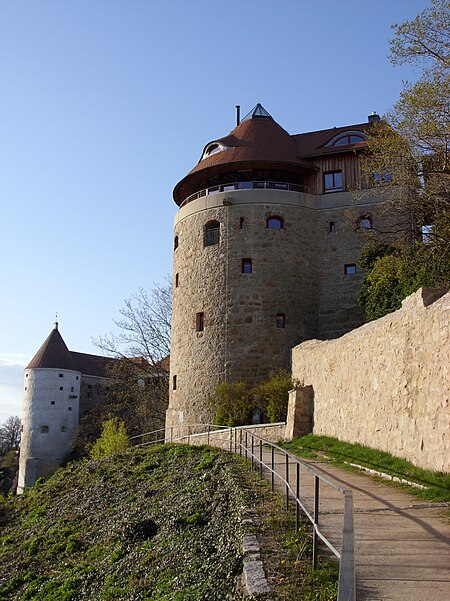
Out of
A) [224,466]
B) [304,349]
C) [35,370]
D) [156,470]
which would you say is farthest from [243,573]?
[35,370]

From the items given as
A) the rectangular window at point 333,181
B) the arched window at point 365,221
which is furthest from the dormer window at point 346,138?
the arched window at point 365,221

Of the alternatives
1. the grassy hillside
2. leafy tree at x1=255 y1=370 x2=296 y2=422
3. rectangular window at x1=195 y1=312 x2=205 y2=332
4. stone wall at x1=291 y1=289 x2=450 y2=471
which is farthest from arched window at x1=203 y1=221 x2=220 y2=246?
stone wall at x1=291 y1=289 x2=450 y2=471

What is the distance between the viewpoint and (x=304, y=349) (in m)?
22.0

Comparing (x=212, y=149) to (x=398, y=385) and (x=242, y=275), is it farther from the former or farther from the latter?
(x=398, y=385)

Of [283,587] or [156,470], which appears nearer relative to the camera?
[283,587]

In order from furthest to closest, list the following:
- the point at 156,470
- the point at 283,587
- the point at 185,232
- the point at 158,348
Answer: the point at 158,348
the point at 185,232
the point at 156,470
the point at 283,587

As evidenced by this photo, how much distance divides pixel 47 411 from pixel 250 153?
96.9 ft

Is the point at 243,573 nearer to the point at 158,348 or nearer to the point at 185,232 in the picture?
the point at 185,232

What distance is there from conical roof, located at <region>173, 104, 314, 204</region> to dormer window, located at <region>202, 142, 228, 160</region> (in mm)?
69

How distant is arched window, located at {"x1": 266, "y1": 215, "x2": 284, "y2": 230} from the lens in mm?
27184

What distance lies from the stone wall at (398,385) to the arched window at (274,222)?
33.2ft

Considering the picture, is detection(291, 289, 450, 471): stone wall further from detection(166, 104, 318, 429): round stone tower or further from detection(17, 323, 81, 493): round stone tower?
detection(17, 323, 81, 493): round stone tower

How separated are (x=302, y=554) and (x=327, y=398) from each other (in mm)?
11512

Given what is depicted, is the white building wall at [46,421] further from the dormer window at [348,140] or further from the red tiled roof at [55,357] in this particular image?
the dormer window at [348,140]
